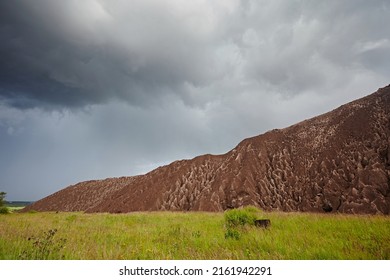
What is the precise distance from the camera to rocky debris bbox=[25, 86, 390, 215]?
105ft

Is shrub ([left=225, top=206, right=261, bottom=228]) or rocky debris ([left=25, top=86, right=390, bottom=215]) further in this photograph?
rocky debris ([left=25, top=86, right=390, bottom=215])

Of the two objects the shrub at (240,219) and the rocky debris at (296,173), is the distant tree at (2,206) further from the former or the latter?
the shrub at (240,219)

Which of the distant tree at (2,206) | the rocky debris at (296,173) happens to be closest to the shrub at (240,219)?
the rocky debris at (296,173)

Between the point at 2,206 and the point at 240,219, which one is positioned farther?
the point at 2,206

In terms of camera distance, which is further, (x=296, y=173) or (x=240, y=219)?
(x=296, y=173)

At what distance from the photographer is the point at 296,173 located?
131 ft

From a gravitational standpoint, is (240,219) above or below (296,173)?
below

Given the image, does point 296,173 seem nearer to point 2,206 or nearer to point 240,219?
point 240,219

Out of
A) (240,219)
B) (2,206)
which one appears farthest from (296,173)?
(2,206)

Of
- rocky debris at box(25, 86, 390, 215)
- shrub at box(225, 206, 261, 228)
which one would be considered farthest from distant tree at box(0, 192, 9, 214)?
shrub at box(225, 206, 261, 228)

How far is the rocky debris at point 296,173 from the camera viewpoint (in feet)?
105

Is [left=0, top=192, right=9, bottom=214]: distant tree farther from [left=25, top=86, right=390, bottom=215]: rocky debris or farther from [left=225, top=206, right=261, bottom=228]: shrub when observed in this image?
[left=225, top=206, right=261, bottom=228]: shrub
